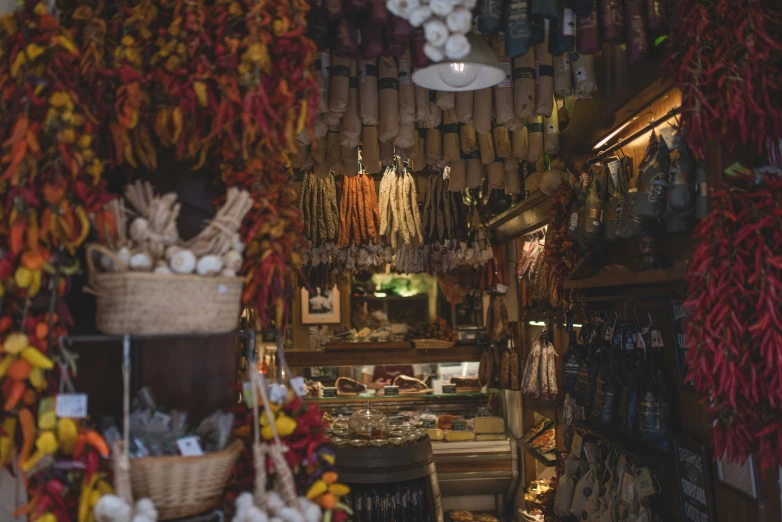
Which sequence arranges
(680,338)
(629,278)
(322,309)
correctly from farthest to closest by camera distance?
(322,309) < (629,278) < (680,338)

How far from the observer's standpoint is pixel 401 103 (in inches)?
154

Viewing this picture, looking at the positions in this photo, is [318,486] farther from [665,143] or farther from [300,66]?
[665,143]

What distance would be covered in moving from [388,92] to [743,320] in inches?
85.4

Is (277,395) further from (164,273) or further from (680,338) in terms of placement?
(680,338)

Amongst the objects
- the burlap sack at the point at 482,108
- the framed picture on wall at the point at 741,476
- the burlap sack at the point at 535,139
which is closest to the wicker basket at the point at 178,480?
the framed picture on wall at the point at 741,476

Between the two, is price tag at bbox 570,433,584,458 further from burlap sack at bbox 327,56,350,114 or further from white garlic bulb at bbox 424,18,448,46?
white garlic bulb at bbox 424,18,448,46

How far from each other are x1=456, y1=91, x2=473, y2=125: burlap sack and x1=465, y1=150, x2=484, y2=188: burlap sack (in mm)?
871

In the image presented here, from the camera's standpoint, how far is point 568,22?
316 centimetres

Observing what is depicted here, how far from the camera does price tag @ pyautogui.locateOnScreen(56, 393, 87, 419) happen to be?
2109mm

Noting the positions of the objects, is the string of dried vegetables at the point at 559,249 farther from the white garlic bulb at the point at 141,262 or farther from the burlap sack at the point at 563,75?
the white garlic bulb at the point at 141,262

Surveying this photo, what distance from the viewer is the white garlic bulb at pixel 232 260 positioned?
2.31 meters

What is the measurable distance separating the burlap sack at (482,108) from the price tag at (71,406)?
8.53 ft

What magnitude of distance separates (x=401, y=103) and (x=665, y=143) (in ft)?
4.79

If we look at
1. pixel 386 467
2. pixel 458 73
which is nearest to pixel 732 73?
pixel 458 73
